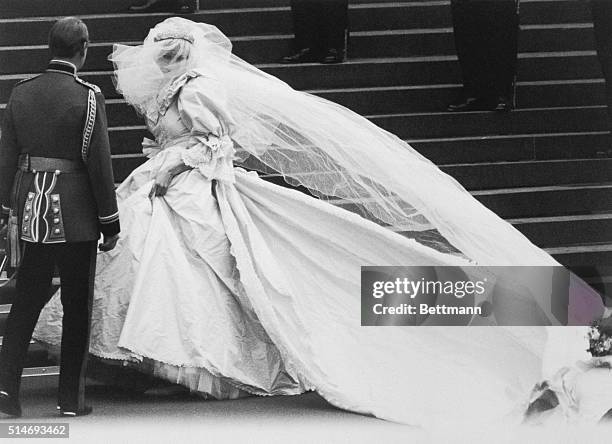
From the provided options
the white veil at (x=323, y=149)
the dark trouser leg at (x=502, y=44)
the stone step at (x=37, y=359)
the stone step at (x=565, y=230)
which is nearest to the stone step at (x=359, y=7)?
the dark trouser leg at (x=502, y=44)

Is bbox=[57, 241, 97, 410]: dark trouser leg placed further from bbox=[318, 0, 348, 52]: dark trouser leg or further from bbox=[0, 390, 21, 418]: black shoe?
bbox=[318, 0, 348, 52]: dark trouser leg

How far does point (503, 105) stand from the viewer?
24.2 feet

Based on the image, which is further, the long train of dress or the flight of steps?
the flight of steps

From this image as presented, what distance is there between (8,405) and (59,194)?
2.61 feet

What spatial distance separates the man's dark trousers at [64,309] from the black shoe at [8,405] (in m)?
0.02

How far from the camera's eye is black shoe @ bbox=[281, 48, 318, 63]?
7.41m

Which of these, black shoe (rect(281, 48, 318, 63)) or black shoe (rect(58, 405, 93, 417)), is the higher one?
black shoe (rect(281, 48, 318, 63))

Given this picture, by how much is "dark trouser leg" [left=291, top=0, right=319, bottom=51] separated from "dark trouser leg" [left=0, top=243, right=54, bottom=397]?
2.88m

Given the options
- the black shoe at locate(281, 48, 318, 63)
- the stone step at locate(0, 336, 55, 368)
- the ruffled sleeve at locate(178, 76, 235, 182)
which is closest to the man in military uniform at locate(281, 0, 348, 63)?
the black shoe at locate(281, 48, 318, 63)

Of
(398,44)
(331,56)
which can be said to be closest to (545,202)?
(398,44)

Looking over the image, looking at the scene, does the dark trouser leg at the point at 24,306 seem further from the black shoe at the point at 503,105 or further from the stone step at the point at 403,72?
the black shoe at the point at 503,105

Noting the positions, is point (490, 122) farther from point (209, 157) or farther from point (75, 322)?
point (75, 322)

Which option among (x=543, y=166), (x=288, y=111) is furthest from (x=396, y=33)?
(x=288, y=111)

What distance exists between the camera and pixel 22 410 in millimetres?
4938
